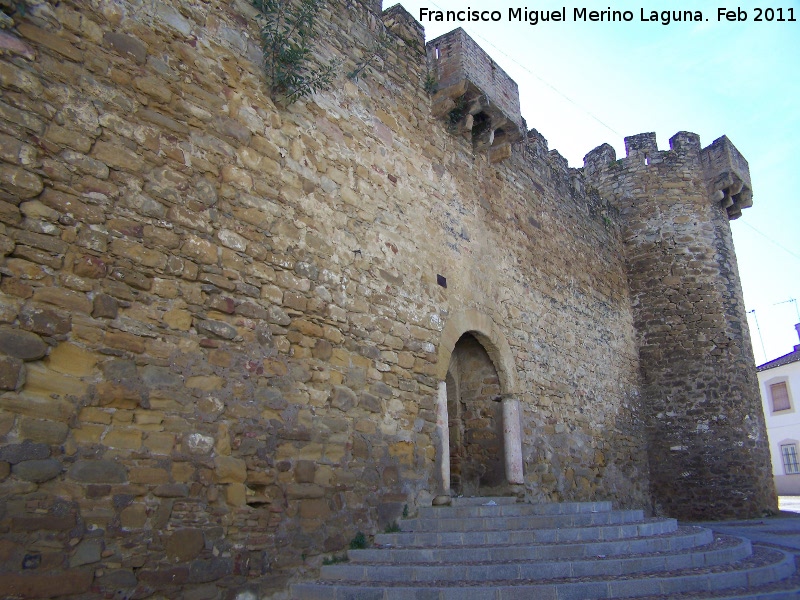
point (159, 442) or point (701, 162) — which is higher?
point (701, 162)

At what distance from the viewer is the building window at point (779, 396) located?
27.2m

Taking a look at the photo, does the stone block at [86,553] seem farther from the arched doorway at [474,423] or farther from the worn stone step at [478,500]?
the arched doorway at [474,423]

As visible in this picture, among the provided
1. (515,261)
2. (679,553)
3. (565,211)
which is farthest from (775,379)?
(679,553)

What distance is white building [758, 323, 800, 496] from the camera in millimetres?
26297

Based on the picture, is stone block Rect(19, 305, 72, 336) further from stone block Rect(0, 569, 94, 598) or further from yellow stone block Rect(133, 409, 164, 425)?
stone block Rect(0, 569, 94, 598)

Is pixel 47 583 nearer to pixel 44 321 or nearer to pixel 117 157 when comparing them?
pixel 44 321

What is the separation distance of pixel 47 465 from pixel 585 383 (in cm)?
776

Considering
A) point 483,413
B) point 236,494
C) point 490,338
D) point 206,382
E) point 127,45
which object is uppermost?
point 127,45

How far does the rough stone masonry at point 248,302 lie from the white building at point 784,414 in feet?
70.0

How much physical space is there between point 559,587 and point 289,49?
15.1 feet

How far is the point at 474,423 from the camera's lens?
7.84 metres

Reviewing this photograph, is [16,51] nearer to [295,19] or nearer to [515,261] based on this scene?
[295,19]

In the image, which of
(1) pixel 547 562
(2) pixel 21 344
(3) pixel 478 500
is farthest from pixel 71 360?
(3) pixel 478 500

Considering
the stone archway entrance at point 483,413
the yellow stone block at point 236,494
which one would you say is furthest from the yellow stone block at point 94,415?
the stone archway entrance at point 483,413
